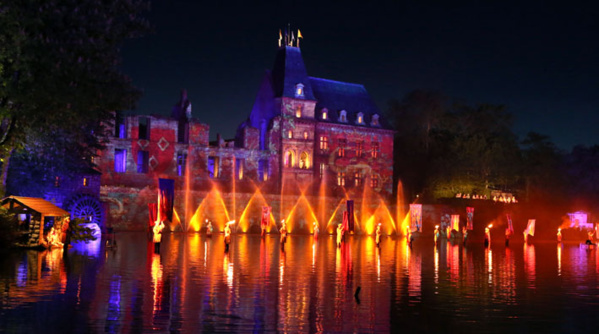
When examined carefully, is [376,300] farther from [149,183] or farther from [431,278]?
[149,183]

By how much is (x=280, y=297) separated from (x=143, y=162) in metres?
49.0

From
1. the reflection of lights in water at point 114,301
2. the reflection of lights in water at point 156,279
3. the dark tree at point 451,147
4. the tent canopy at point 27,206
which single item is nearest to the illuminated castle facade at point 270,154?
the dark tree at point 451,147

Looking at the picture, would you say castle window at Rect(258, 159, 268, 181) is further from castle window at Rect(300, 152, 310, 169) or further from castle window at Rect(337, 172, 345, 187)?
castle window at Rect(337, 172, 345, 187)

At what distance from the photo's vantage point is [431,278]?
20125mm

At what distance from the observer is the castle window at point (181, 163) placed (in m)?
61.2

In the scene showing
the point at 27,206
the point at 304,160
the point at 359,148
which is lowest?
the point at 27,206

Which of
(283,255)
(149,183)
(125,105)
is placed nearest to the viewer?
(125,105)

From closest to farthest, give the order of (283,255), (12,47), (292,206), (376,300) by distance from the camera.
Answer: (376,300), (12,47), (283,255), (292,206)

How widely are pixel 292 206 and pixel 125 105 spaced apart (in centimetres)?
4161

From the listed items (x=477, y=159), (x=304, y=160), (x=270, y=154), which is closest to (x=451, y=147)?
(x=477, y=159)

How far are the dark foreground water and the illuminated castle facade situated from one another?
112 ft

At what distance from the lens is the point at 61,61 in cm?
2009

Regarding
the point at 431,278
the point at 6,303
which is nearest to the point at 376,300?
the point at 431,278

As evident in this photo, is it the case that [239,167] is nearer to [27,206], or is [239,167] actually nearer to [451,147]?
[451,147]
